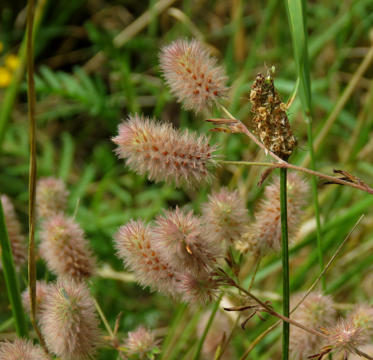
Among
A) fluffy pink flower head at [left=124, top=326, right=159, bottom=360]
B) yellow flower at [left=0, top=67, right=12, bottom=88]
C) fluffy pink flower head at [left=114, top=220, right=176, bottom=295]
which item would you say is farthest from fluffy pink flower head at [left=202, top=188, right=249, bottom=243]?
yellow flower at [left=0, top=67, right=12, bottom=88]

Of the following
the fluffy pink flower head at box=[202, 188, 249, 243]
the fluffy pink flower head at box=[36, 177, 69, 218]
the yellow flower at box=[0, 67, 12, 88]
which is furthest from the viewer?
the yellow flower at box=[0, 67, 12, 88]

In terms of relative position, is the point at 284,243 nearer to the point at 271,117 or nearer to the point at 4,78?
the point at 271,117

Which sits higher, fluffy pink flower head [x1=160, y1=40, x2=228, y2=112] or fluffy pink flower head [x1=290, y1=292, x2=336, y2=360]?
fluffy pink flower head [x1=160, y1=40, x2=228, y2=112]

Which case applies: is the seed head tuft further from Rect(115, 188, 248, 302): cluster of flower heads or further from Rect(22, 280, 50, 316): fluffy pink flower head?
Rect(22, 280, 50, 316): fluffy pink flower head

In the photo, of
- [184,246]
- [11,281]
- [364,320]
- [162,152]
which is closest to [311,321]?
[364,320]

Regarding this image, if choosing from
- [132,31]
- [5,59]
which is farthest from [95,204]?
[5,59]

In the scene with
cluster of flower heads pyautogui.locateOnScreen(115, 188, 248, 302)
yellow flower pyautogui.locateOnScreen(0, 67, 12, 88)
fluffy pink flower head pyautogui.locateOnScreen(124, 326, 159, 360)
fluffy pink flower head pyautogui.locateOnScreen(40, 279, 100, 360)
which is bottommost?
fluffy pink flower head pyautogui.locateOnScreen(124, 326, 159, 360)
